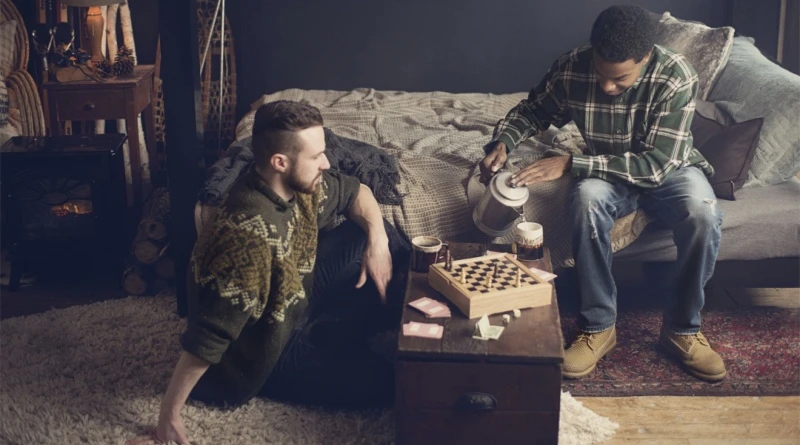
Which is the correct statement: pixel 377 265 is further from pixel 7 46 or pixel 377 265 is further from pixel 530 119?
pixel 7 46

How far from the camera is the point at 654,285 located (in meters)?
3.43

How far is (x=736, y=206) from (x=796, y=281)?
340 millimetres

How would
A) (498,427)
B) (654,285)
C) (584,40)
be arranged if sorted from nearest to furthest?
(498,427), (654,285), (584,40)

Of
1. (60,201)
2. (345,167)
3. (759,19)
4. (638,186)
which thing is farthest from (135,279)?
(759,19)

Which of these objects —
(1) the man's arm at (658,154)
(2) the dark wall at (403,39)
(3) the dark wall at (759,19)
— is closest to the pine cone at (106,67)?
(2) the dark wall at (403,39)

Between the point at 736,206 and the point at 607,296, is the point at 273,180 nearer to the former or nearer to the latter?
the point at 607,296

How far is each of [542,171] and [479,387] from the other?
3.00 feet

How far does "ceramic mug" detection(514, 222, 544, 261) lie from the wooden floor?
0.46 metres

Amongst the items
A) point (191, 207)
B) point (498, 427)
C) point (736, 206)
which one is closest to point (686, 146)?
point (736, 206)

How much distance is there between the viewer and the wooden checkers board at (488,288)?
7.66ft

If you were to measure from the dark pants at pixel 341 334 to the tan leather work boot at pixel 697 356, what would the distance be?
874 mm

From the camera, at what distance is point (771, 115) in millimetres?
3260

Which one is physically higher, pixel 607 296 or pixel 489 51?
pixel 489 51

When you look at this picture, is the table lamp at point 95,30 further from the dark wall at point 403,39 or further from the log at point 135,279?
the log at point 135,279
